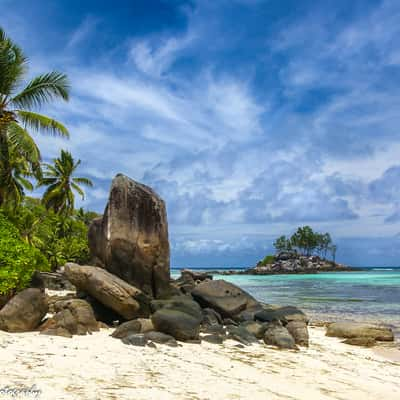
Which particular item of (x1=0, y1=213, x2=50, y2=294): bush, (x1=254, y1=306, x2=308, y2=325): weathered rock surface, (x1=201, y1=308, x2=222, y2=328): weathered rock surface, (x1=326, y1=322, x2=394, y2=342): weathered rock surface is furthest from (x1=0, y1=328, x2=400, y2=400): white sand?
(x1=254, y1=306, x2=308, y2=325): weathered rock surface

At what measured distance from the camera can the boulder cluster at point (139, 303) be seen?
10.6 metres

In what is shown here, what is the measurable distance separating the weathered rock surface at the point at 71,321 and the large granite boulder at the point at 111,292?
0.84 metres

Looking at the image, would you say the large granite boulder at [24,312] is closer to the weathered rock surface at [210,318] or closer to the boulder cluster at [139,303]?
the boulder cluster at [139,303]

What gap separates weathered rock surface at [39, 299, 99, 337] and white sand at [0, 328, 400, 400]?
1.20 feet

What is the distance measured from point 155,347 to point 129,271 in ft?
18.3

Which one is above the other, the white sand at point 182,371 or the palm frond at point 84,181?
the palm frond at point 84,181

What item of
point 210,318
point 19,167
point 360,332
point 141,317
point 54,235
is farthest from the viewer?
point 54,235

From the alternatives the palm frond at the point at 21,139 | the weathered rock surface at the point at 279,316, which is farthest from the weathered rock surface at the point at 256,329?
the palm frond at the point at 21,139

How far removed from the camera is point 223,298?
16.0 meters

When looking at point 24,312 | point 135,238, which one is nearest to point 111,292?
point 24,312

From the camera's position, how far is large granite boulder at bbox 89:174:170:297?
574 inches

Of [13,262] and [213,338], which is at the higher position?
[13,262]

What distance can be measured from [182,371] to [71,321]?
4281 millimetres

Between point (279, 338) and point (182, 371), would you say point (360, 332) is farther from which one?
point (182, 371)
